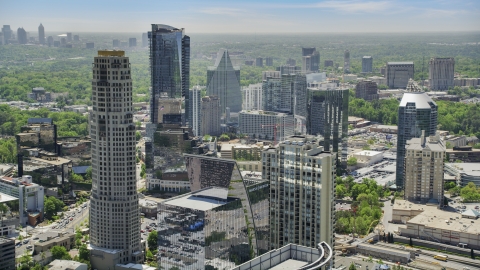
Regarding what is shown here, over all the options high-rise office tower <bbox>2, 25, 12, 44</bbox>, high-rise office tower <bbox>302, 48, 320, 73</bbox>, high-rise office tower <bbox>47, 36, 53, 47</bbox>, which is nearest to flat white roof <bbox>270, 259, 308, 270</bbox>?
high-rise office tower <bbox>2, 25, 12, 44</bbox>

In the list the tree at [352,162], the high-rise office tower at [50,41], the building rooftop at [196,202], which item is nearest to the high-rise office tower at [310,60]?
the high-rise office tower at [50,41]

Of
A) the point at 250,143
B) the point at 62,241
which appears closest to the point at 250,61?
the point at 250,143

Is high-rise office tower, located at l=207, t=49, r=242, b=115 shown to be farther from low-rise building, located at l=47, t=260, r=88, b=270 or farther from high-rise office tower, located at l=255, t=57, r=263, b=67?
high-rise office tower, located at l=255, t=57, r=263, b=67

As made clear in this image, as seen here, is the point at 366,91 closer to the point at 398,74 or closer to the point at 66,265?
the point at 398,74

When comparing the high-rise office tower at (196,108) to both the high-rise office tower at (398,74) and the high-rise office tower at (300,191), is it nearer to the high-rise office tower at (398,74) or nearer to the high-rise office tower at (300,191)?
the high-rise office tower at (300,191)

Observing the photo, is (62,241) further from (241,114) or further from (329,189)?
(241,114)
